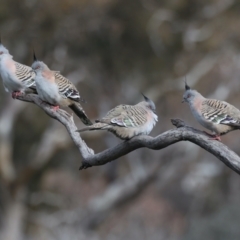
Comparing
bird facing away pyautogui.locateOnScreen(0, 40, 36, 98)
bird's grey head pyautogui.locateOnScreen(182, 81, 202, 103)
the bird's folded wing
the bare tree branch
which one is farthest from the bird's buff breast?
bird's grey head pyautogui.locateOnScreen(182, 81, 202, 103)

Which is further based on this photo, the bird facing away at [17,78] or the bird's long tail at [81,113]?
the bird facing away at [17,78]

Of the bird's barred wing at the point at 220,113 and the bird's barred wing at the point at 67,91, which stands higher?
the bird's barred wing at the point at 67,91

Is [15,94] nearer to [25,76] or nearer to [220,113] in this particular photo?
[25,76]

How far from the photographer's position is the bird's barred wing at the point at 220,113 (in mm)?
5012

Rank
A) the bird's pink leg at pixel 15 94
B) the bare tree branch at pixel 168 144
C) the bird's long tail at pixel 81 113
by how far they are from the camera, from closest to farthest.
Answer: the bare tree branch at pixel 168 144
the bird's long tail at pixel 81 113
the bird's pink leg at pixel 15 94

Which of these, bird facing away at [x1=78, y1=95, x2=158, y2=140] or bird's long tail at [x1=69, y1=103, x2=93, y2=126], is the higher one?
bird's long tail at [x1=69, y1=103, x2=93, y2=126]

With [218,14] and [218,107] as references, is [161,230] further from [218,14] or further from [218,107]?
[218,107]

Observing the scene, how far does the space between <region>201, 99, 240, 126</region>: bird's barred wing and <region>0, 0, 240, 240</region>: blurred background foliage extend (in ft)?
41.1

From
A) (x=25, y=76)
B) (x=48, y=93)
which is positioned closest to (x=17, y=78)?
(x=25, y=76)

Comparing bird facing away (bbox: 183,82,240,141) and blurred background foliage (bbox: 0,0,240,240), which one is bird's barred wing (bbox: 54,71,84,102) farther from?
blurred background foliage (bbox: 0,0,240,240)

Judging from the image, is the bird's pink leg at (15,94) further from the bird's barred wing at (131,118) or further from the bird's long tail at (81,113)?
the bird's barred wing at (131,118)

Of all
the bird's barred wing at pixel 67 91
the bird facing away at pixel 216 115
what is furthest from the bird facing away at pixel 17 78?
the bird facing away at pixel 216 115

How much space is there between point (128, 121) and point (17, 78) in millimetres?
2240

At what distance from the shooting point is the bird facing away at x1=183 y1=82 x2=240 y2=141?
5031 mm
